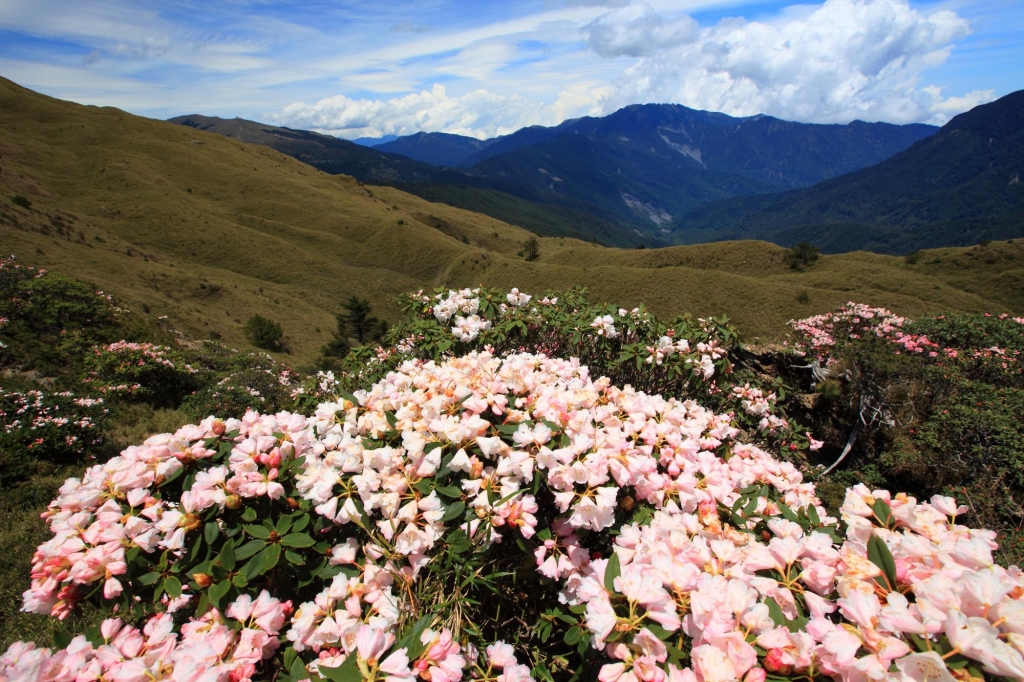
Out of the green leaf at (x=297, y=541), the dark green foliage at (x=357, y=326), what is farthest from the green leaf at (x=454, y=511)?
the dark green foliage at (x=357, y=326)

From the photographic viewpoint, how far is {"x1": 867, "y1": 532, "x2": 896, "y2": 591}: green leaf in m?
1.38

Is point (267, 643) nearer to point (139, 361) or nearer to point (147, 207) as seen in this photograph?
point (139, 361)

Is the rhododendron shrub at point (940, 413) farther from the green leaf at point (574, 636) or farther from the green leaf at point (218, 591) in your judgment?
the green leaf at point (218, 591)

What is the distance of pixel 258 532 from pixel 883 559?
2.26m

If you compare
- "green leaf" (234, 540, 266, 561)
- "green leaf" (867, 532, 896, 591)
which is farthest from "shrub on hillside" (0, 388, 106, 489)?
"green leaf" (867, 532, 896, 591)

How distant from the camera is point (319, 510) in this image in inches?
70.8

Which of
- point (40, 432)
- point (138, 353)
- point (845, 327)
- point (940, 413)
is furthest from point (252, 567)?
point (845, 327)

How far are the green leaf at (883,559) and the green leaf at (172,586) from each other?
2437mm

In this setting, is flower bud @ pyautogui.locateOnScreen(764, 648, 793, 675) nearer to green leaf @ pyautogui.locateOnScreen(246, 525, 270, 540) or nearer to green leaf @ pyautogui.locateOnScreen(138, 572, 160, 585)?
green leaf @ pyautogui.locateOnScreen(246, 525, 270, 540)

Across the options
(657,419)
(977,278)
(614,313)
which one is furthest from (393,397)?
(977,278)

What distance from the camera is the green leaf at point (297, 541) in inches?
69.0

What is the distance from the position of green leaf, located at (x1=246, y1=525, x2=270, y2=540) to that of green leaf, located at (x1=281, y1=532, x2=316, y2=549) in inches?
3.1

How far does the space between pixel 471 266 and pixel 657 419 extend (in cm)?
5844

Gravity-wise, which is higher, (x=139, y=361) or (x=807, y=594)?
(x=807, y=594)
